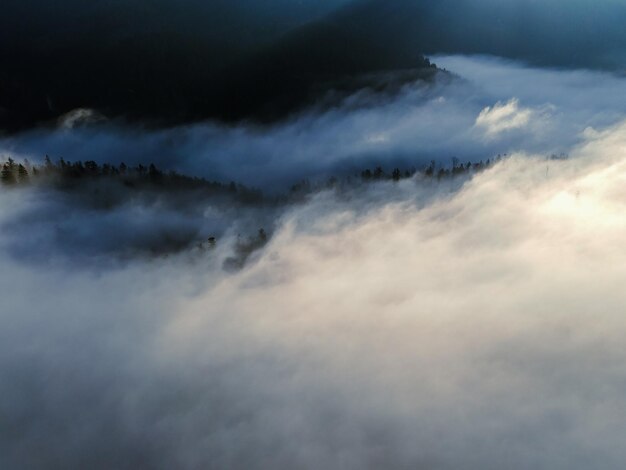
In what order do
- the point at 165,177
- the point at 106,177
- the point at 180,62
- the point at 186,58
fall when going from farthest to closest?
the point at 186,58, the point at 180,62, the point at 165,177, the point at 106,177

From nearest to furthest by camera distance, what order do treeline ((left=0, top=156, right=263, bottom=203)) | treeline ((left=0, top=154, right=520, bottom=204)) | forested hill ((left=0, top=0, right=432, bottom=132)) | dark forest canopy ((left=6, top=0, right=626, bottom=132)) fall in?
treeline ((left=0, top=156, right=263, bottom=203)) → treeline ((left=0, top=154, right=520, bottom=204)) → forested hill ((left=0, top=0, right=432, bottom=132)) → dark forest canopy ((left=6, top=0, right=626, bottom=132))

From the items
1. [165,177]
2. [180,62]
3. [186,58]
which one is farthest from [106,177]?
[186,58]

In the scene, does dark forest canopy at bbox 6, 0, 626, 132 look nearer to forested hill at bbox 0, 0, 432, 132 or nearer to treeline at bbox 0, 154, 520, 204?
forested hill at bbox 0, 0, 432, 132

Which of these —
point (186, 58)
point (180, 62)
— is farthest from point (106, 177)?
point (186, 58)

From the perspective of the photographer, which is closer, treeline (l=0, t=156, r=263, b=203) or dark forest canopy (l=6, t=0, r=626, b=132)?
treeline (l=0, t=156, r=263, b=203)

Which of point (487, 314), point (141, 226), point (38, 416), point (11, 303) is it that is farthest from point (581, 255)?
point (11, 303)

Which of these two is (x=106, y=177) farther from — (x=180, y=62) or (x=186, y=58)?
(x=186, y=58)

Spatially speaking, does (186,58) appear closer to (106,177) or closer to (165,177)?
(165,177)

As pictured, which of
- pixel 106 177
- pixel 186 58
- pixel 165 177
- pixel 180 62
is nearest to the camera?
pixel 106 177

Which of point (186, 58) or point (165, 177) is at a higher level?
point (186, 58)

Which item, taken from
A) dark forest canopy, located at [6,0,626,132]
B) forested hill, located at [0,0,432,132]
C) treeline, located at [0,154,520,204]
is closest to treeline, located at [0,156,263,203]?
treeline, located at [0,154,520,204]

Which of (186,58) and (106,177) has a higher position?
(186,58)

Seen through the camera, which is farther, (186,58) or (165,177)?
(186,58)

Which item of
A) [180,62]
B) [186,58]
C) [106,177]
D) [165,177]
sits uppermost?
[186,58]
